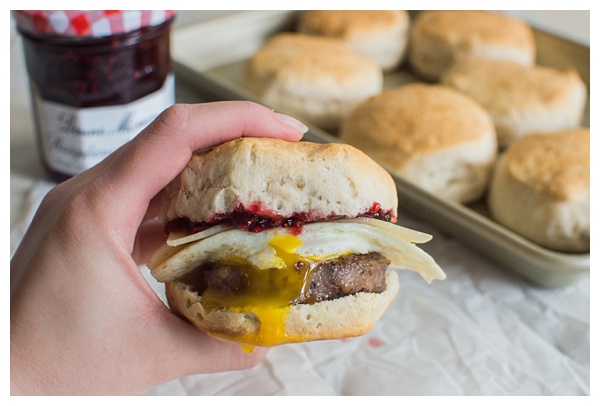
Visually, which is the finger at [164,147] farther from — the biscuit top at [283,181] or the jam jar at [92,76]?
the jam jar at [92,76]

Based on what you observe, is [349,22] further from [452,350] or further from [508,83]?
[452,350]

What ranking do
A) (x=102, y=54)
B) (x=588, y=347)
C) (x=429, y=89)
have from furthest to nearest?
(x=429, y=89) → (x=102, y=54) → (x=588, y=347)

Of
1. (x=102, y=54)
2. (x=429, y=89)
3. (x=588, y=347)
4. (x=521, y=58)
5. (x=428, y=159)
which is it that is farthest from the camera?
(x=521, y=58)

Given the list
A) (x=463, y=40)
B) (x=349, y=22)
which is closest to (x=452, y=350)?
(x=463, y=40)

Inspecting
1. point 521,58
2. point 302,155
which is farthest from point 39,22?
point 521,58

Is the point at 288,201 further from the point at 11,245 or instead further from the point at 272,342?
the point at 11,245
